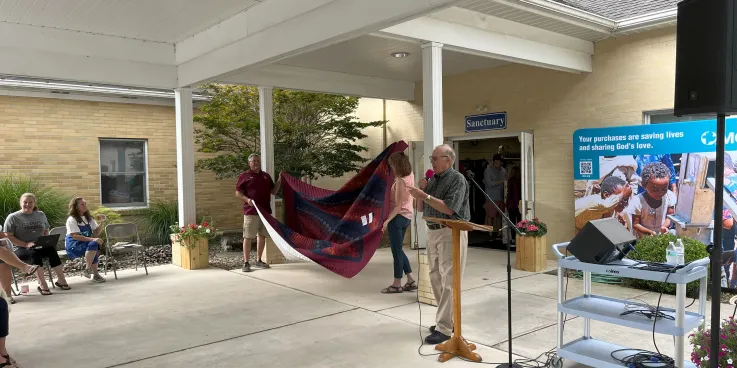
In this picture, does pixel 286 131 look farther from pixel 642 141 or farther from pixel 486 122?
pixel 642 141

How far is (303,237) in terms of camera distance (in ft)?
22.8

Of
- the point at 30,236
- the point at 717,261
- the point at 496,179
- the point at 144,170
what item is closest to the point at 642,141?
the point at 496,179

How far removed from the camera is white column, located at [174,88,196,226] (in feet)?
26.5

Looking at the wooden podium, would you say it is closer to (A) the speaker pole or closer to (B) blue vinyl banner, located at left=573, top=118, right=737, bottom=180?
(A) the speaker pole

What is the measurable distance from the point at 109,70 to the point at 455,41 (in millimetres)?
4756

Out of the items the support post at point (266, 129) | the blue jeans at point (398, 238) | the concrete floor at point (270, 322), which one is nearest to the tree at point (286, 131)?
the support post at point (266, 129)

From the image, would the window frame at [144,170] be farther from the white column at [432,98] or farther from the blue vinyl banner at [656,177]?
the blue vinyl banner at [656,177]

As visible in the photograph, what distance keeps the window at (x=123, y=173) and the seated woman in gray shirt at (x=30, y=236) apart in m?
4.52

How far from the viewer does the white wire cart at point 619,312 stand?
121 inches

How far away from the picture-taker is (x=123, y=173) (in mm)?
10938

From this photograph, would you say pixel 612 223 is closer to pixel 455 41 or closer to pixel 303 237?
pixel 455 41

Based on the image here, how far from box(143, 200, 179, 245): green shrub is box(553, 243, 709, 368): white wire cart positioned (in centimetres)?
833

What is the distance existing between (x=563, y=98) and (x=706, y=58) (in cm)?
559

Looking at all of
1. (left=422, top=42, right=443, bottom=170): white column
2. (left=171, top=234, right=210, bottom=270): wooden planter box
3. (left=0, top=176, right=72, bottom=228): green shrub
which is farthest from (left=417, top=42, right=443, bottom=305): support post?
(left=0, top=176, right=72, bottom=228): green shrub
